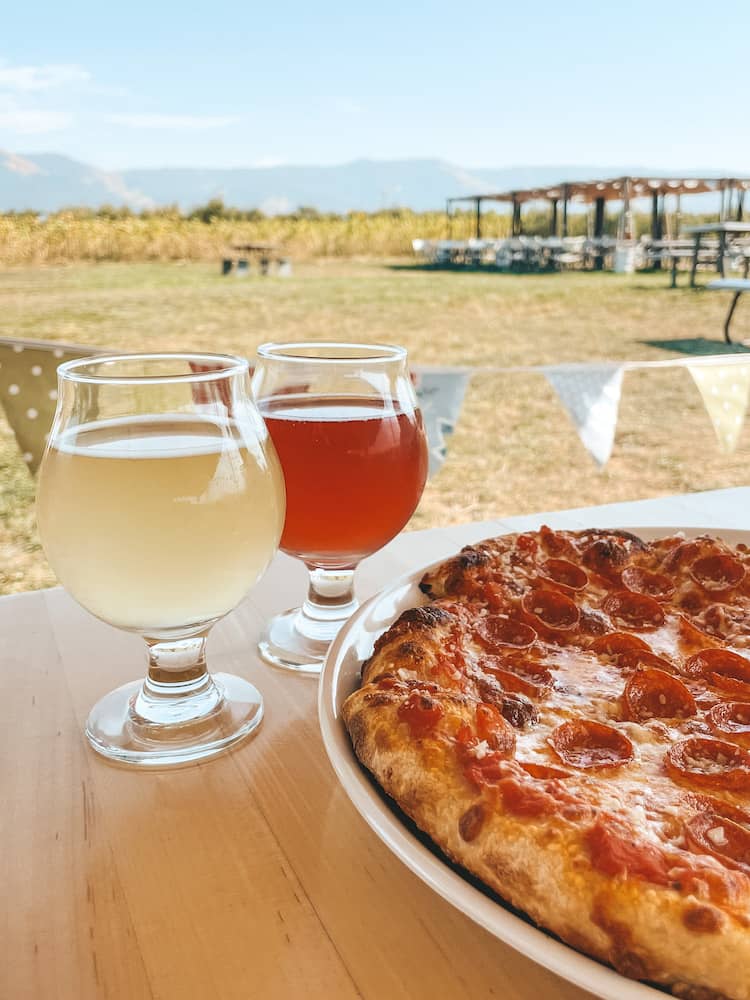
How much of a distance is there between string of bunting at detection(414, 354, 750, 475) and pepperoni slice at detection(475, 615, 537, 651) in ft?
5.57

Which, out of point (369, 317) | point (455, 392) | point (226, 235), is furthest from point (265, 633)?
point (226, 235)

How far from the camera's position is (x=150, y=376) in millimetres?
743

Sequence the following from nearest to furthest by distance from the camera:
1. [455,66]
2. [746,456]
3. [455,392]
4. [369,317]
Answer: [455,392] < [746,456] < [369,317] < [455,66]

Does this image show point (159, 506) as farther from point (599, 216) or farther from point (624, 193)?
point (599, 216)

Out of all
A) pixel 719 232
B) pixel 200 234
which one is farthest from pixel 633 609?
pixel 200 234

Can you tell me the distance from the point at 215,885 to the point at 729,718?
1.39ft

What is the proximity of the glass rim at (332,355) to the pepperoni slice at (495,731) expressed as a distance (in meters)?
0.41

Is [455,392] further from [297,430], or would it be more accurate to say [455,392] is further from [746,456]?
[746,456]

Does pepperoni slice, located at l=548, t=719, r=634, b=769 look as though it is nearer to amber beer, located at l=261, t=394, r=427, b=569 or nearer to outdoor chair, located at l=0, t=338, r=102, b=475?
amber beer, located at l=261, t=394, r=427, b=569

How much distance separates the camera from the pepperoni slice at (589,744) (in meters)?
0.64

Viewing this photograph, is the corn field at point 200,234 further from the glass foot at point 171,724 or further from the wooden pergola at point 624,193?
the glass foot at point 171,724

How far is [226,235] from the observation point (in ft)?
66.4

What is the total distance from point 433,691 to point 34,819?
332 mm

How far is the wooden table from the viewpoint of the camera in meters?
0.52
